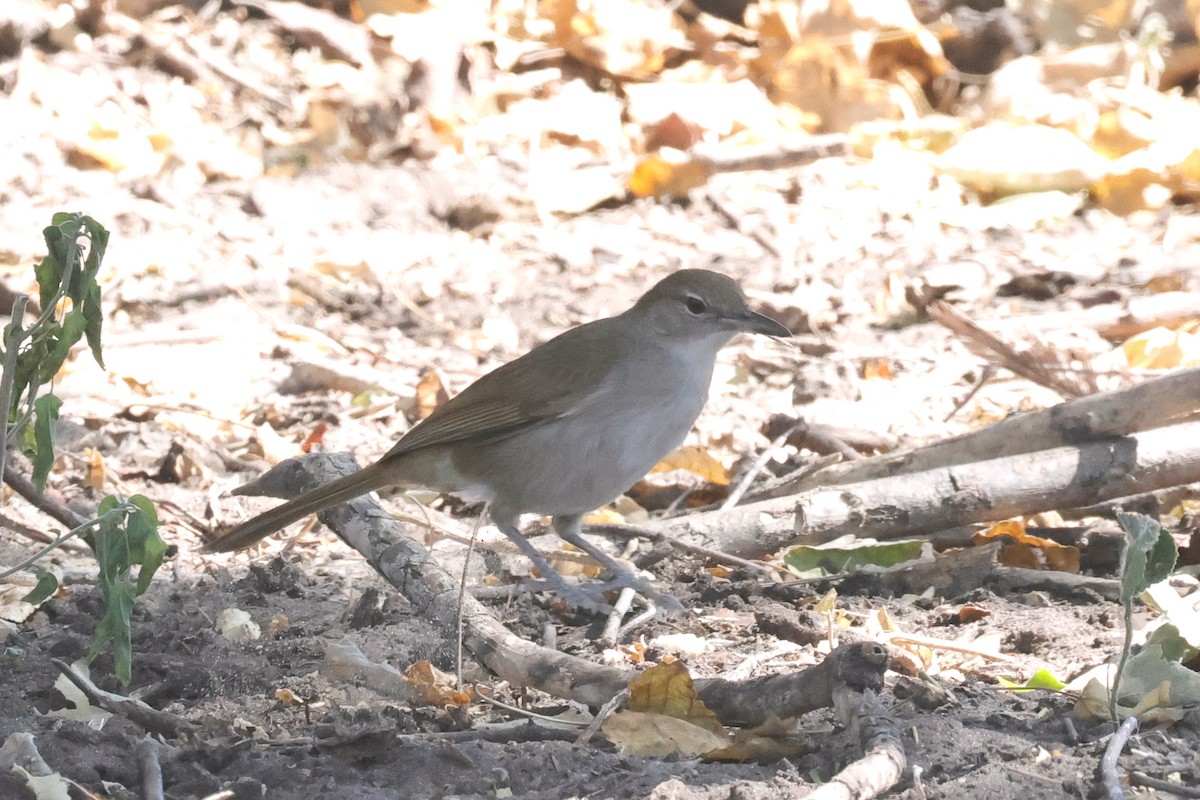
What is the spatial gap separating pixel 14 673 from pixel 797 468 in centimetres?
312

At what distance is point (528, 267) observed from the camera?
852 centimetres

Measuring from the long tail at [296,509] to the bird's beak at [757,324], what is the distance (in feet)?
4.72

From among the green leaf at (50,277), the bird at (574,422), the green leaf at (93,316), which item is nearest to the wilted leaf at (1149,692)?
the bird at (574,422)

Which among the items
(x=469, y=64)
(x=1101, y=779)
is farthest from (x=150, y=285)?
(x=1101, y=779)

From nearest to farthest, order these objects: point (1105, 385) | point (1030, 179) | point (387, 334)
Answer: point (1105, 385) < point (387, 334) < point (1030, 179)

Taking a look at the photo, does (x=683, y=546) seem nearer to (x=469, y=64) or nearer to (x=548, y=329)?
(x=548, y=329)

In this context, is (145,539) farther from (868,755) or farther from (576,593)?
(576,593)

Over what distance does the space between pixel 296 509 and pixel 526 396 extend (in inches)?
36.7

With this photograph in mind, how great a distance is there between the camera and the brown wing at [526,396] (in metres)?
5.20

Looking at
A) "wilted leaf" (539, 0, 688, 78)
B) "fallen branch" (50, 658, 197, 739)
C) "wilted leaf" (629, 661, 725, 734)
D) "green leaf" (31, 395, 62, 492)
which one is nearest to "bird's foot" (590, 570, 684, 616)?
"wilted leaf" (629, 661, 725, 734)

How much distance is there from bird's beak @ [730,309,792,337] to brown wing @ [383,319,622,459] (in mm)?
443

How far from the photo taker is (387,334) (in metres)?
7.80

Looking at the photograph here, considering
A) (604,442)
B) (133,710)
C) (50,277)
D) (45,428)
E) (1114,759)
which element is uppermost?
(50,277)

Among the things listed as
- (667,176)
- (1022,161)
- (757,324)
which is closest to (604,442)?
(757,324)
